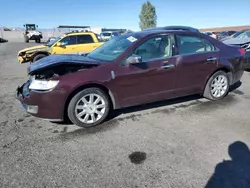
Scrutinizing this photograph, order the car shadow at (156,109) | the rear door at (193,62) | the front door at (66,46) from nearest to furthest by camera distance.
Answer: the car shadow at (156,109) < the rear door at (193,62) < the front door at (66,46)

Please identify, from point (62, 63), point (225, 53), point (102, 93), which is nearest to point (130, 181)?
point (102, 93)

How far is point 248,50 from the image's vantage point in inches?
269

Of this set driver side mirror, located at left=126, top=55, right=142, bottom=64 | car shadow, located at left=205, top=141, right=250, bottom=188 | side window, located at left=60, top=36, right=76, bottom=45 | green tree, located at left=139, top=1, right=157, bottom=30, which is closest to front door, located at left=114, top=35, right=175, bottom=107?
driver side mirror, located at left=126, top=55, right=142, bottom=64

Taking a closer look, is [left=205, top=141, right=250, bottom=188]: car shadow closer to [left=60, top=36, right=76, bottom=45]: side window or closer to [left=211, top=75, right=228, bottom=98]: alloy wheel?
[left=211, top=75, right=228, bottom=98]: alloy wheel

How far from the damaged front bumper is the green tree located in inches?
2360

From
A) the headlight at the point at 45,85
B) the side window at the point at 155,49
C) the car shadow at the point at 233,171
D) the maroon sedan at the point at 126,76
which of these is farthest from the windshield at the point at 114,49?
the car shadow at the point at 233,171

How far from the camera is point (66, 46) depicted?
973 centimetres

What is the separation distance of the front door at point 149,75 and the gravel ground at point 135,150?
405 mm

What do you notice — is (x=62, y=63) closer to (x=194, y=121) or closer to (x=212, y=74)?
(x=194, y=121)

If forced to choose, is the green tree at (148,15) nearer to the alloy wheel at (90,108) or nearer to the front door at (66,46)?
the front door at (66,46)

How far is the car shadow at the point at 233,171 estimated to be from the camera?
2.18 metres

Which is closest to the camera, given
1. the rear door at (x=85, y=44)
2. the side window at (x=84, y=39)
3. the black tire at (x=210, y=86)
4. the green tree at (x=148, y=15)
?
the black tire at (x=210, y=86)

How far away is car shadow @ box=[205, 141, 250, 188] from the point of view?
218 centimetres

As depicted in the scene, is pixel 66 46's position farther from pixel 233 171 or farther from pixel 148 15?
pixel 148 15
